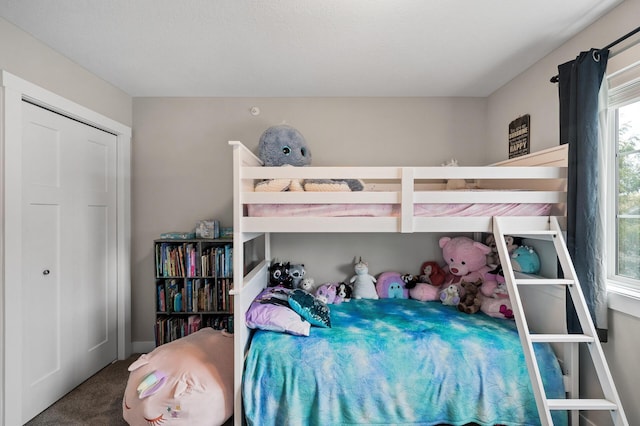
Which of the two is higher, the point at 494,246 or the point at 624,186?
the point at 624,186

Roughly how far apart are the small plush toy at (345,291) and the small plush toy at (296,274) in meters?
0.37

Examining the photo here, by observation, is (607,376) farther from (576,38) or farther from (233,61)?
(233,61)

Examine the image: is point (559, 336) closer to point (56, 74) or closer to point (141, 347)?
point (141, 347)

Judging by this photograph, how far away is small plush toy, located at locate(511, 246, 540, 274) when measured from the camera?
2.15 meters

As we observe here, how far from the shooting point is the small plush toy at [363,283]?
8.95 ft

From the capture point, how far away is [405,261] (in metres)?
2.92

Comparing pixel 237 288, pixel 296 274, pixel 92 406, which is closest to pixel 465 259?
pixel 296 274

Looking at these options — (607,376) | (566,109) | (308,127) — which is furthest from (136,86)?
(607,376)

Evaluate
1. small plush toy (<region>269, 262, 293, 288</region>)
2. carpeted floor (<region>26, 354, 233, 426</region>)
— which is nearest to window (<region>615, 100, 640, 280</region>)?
small plush toy (<region>269, 262, 293, 288</region>)

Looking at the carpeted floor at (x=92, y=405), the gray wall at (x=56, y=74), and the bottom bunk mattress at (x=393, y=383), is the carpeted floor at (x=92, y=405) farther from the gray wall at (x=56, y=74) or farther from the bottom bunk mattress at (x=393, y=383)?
the gray wall at (x=56, y=74)

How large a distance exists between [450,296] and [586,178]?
4.30 feet

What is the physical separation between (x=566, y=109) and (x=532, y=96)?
2.01ft

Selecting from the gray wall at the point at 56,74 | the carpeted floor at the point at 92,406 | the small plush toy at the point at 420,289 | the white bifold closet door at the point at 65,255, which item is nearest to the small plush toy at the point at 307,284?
the small plush toy at the point at 420,289

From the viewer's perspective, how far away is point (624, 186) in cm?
167
